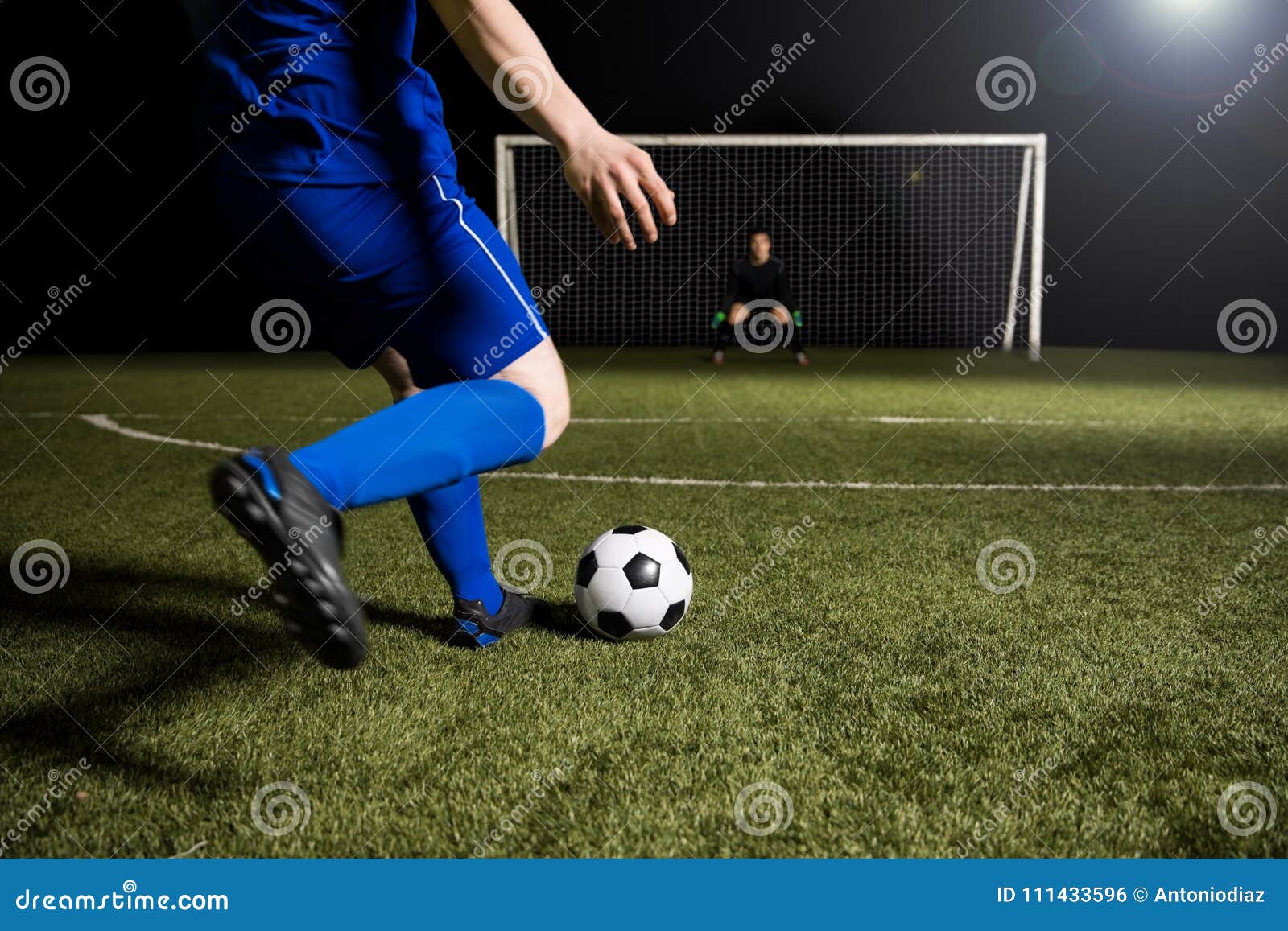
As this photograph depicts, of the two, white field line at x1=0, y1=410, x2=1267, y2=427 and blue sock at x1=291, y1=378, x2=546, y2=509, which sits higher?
blue sock at x1=291, y1=378, x2=546, y2=509

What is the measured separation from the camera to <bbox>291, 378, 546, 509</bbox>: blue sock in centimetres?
130

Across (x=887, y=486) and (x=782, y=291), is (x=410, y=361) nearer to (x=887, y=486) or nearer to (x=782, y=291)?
(x=887, y=486)

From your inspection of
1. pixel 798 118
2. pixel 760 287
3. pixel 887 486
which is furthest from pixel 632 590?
pixel 798 118

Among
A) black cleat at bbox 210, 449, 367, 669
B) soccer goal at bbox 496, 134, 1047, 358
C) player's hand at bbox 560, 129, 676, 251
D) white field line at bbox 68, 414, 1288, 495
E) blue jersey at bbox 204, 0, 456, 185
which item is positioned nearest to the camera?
black cleat at bbox 210, 449, 367, 669

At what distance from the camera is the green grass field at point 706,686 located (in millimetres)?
1357

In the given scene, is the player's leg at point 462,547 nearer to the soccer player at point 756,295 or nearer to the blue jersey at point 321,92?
the blue jersey at point 321,92

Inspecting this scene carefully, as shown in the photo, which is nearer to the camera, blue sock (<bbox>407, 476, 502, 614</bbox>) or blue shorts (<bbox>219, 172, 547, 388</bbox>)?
blue shorts (<bbox>219, 172, 547, 388</bbox>)

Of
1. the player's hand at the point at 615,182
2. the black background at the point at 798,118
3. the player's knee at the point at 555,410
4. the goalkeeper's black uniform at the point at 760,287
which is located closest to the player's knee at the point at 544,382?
the player's knee at the point at 555,410

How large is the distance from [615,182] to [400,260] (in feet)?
1.34

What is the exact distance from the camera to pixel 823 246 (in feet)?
52.2

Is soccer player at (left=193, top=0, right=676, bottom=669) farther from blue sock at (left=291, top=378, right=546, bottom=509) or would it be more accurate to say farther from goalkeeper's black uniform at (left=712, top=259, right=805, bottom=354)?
goalkeeper's black uniform at (left=712, top=259, right=805, bottom=354)

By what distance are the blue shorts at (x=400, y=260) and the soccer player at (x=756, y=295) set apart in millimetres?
→ 10079

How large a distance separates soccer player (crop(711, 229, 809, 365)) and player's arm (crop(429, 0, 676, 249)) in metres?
10.3

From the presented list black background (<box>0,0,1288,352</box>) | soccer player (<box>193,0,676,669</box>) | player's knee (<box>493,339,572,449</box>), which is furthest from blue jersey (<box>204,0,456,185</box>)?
black background (<box>0,0,1288,352</box>)
